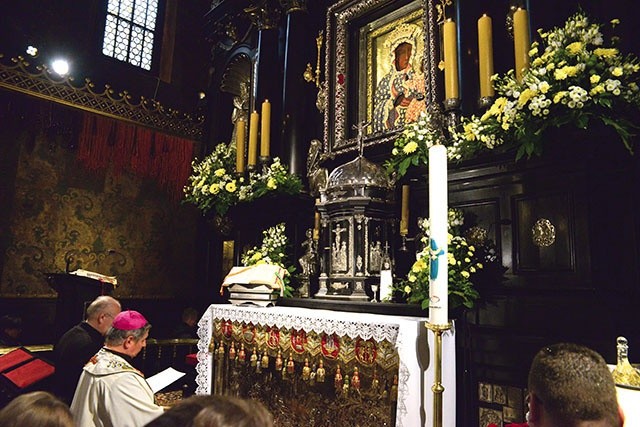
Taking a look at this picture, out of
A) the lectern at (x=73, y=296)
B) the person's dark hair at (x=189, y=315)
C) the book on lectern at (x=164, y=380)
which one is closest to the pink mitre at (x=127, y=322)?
the book on lectern at (x=164, y=380)

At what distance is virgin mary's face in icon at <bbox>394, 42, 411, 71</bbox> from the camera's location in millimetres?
5288

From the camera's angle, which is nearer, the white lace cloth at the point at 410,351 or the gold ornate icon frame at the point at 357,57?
the white lace cloth at the point at 410,351

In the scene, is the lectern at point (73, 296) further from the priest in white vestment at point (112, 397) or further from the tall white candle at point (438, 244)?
the tall white candle at point (438, 244)

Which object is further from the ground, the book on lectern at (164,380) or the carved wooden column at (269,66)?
the carved wooden column at (269,66)

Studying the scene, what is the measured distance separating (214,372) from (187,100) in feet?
20.1

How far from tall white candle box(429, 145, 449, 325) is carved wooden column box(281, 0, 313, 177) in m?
3.30

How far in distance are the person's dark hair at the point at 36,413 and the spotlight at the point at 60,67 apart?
24.2 feet

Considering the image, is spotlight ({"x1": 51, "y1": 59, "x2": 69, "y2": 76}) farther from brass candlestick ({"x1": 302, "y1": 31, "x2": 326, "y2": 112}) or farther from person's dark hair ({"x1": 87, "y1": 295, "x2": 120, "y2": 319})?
person's dark hair ({"x1": 87, "y1": 295, "x2": 120, "y2": 319})

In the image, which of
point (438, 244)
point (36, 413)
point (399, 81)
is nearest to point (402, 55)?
point (399, 81)

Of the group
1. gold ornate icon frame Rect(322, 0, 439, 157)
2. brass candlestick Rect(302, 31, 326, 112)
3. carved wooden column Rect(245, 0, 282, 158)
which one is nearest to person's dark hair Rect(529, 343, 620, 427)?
gold ornate icon frame Rect(322, 0, 439, 157)

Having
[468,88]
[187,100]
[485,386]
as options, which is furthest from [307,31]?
[485,386]

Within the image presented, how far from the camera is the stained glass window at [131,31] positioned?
859cm

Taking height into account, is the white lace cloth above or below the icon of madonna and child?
below

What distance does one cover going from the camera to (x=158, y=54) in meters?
9.20
